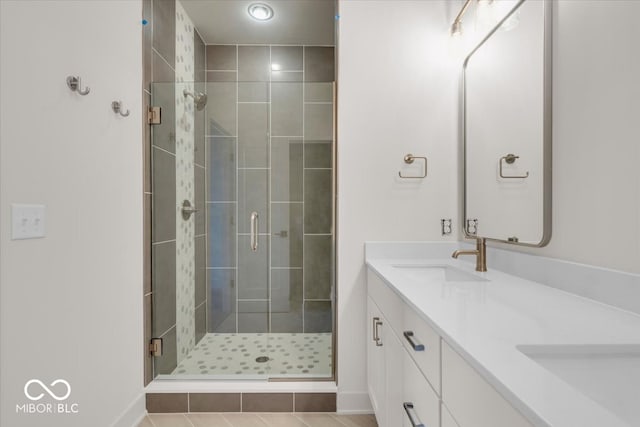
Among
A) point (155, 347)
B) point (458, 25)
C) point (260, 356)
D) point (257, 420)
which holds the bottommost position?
point (257, 420)

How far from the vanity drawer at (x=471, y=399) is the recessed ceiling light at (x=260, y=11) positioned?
260 cm

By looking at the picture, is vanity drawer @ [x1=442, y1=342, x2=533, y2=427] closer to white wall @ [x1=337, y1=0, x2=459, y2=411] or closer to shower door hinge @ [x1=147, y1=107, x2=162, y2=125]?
white wall @ [x1=337, y1=0, x2=459, y2=411]

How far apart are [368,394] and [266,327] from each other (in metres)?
0.74

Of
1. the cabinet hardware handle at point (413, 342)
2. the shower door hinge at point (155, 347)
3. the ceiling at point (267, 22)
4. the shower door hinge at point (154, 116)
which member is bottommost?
the shower door hinge at point (155, 347)

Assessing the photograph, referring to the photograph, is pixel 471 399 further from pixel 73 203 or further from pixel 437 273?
pixel 73 203

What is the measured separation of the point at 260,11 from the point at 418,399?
2693 millimetres

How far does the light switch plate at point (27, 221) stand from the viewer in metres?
1.02

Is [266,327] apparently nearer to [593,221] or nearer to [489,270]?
[489,270]

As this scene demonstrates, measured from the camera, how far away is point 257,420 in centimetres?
177

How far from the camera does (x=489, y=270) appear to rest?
5.14 ft

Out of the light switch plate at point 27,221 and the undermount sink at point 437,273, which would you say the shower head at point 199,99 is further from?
the undermount sink at point 437,273

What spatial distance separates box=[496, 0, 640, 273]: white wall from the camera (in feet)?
3.04

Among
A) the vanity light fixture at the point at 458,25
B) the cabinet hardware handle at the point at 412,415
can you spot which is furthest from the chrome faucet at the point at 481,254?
the vanity light fixture at the point at 458,25

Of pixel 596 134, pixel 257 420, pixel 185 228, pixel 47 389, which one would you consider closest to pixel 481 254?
pixel 596 134
